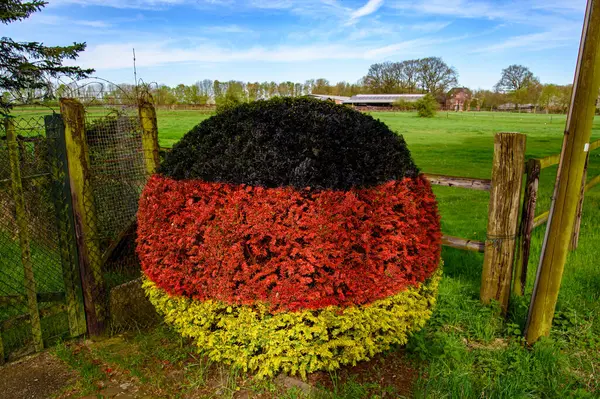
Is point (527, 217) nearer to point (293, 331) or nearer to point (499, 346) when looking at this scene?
point (499, 346)

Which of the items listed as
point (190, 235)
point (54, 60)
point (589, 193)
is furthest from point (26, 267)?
point (589, 193)

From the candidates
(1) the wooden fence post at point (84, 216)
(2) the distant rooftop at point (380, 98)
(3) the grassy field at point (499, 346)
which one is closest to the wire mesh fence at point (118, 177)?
(1) the wooden fence post at point (84, 216)

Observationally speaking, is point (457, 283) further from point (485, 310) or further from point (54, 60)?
point (54, 60)

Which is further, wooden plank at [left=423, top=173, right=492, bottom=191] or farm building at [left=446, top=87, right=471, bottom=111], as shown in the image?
farm building at [left=446, top=87, right=471, bottom=111]

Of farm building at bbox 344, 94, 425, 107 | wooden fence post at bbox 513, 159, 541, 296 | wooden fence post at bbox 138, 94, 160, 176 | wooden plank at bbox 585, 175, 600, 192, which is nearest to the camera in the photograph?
wooden fence post at bbox 513, 159, 541, 296

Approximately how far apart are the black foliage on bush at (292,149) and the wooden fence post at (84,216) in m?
0.95

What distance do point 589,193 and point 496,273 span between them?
8749mm

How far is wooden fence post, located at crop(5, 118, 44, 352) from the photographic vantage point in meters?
3.65

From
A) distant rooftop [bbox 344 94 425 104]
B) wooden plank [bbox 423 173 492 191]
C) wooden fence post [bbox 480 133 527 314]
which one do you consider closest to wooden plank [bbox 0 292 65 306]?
wooden plank [bbox 423 173 492 191]

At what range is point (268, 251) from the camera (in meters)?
3.15

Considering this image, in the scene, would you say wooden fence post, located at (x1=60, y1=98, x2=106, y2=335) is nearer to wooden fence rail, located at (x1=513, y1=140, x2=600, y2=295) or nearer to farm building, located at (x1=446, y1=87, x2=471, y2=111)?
wooden fence rail, located at (x1=513, y1=140, x2=600, y2=295)

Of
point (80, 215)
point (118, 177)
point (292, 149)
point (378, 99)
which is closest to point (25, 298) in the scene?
point (80, 215)

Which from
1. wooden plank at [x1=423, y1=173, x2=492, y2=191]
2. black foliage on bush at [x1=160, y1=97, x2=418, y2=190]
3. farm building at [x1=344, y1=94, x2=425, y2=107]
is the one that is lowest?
wooden plank at [x1=423, y1=173, x2=492, y2=191]

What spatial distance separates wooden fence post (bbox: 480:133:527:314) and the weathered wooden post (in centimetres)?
50
